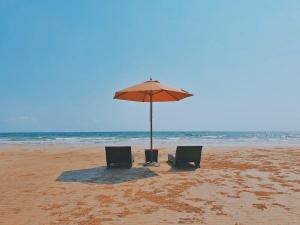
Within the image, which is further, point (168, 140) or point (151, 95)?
point (168, 140)

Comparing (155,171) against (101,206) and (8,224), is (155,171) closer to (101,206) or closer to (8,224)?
(101,206)

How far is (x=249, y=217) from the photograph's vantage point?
424 cm

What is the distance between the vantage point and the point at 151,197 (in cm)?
542

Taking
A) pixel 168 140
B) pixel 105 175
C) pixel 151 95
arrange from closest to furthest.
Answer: pixel 105 175 < pixel 151 95 < pixel 168 140

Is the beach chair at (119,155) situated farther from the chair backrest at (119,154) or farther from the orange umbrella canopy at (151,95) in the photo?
the orange umbrella canopy at (151,95)

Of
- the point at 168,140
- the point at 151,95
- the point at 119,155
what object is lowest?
the point at 168,140

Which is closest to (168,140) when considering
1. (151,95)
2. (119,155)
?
(151,95)

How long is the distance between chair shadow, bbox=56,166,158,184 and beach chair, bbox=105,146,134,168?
0.23 m

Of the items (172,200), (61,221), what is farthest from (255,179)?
(61,221)

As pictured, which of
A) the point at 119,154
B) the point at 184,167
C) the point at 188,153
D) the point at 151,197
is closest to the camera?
the point at 151,197

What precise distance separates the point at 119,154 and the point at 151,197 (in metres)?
3.41

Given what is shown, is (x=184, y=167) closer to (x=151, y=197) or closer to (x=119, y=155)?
(x=119, y=155)

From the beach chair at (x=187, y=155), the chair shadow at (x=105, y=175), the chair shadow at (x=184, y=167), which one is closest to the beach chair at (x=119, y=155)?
the chair shadow at (x=105, y=175)

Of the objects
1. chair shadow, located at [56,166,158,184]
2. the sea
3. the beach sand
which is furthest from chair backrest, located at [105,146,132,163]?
the sea
